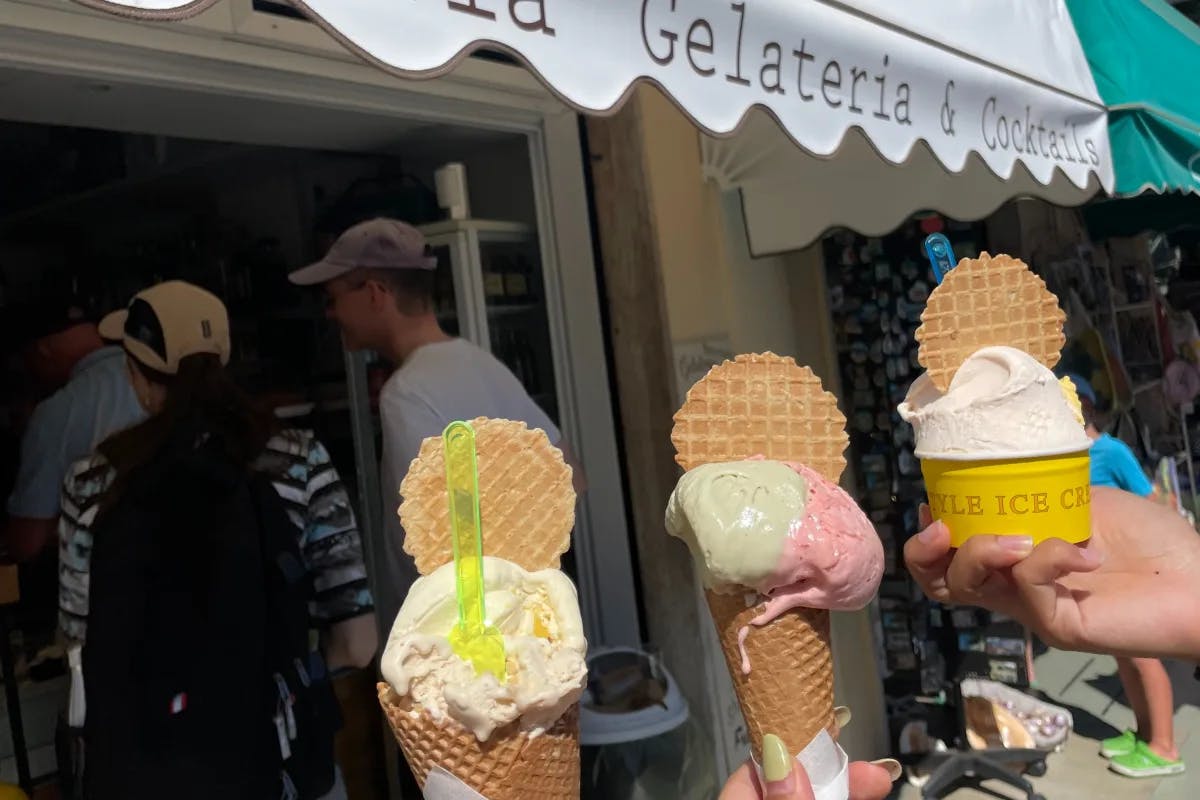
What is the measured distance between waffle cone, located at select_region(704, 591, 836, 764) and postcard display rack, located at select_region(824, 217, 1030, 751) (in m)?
3.35

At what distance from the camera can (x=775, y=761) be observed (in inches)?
47.6

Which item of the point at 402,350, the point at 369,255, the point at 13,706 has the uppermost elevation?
the point at 369,255

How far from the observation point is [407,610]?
3.96 feet

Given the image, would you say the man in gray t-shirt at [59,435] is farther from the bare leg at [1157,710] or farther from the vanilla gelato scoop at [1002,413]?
the bare leg at [1157,710]

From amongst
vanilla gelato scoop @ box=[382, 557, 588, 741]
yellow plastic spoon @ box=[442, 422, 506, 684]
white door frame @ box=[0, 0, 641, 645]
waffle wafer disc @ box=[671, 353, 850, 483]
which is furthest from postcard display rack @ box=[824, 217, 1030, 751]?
yellow plastic spoon @ box=[442, 422, 506, 684]

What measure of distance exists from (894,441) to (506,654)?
377cm

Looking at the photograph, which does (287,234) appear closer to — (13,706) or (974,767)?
(13,706)

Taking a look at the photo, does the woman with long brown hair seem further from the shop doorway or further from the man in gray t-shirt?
the shop doorway

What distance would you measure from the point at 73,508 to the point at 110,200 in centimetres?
319

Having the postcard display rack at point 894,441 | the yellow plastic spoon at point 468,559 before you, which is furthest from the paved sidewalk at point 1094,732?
the yellow plastic spoon at point 468,559

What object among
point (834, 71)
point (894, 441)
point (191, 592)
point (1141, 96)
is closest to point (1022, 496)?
point (834, 71)

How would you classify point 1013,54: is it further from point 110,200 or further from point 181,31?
point 110,200

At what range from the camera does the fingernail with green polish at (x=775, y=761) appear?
3.94ft

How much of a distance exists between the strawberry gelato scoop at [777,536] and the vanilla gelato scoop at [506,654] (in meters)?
0.21
